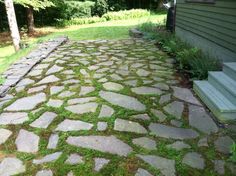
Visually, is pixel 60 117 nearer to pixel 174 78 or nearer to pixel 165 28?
pixel 174 78

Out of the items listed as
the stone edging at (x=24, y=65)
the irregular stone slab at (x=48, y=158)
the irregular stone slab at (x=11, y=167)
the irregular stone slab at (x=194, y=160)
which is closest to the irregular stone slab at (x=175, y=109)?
the irregular stone slab at (x=194, y=160)

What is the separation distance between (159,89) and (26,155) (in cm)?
243

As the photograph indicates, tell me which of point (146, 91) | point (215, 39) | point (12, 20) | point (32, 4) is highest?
point (32, 4)

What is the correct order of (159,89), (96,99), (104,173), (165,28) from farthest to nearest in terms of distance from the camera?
(165,28) → (159,89) → (96,99) → (104,173)

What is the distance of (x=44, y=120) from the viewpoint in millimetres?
3639

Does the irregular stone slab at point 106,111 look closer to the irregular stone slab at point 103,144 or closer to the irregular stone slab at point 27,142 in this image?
the irregular stone slab at point 103,144

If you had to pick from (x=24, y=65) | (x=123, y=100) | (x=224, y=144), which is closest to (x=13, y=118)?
(x=123, y=100)

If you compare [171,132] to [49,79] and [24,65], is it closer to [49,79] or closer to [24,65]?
[49,79]

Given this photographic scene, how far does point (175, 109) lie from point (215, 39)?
2.77 m

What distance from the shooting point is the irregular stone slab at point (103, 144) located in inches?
117

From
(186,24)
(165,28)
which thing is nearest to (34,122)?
(186,24)

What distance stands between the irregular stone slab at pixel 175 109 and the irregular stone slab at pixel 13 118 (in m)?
1.93

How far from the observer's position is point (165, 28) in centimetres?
1050

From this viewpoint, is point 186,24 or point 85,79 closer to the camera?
point 85,79
